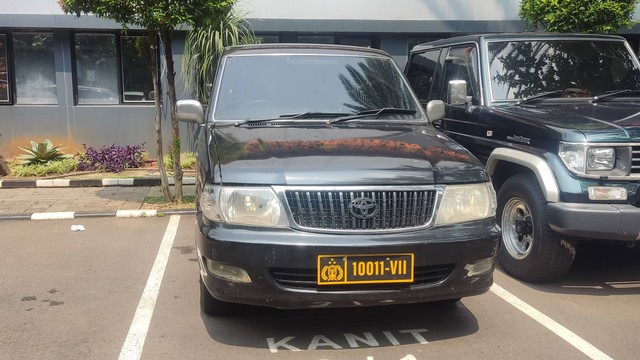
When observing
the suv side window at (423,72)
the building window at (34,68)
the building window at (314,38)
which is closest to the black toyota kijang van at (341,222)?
the suv side window at (423,72)

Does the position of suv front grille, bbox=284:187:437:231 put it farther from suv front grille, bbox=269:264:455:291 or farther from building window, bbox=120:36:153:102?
building window, bbox=120:36:153:102

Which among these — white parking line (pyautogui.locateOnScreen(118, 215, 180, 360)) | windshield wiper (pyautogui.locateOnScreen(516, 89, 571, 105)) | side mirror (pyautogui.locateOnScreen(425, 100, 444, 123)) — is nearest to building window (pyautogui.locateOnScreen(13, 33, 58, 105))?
white parking line (pyautogui.locateOnScreen(118, 215, 180, 360))

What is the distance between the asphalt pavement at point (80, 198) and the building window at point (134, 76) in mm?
2640

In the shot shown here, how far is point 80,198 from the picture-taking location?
28.1 feet

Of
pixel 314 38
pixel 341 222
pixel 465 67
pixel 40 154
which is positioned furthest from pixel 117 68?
pixel 341 222

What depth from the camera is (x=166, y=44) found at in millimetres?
7711

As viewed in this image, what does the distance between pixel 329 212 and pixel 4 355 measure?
7.01 ft

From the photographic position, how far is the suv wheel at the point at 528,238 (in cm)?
461

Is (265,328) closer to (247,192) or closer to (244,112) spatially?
(247,192)

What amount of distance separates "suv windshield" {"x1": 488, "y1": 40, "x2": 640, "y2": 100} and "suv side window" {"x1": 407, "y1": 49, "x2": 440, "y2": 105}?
109 centimetres

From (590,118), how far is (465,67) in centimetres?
158

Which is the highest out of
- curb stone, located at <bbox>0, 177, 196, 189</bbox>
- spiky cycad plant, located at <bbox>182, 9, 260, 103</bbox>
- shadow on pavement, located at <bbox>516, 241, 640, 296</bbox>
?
spiky cycad plant, located at <bbox>182, 9, 260, 103</bbox>

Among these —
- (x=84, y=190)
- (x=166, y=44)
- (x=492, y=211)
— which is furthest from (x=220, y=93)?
(x=84, y=190)

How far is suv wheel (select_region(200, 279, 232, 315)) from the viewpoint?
13.1 feet
